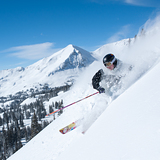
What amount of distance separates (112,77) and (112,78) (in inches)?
2.7

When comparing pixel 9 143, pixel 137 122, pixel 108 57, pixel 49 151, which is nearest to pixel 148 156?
pixel 137 122

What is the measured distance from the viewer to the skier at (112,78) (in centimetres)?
820

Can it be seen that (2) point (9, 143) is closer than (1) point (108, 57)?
No

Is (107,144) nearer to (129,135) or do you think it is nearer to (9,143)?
(129,135)

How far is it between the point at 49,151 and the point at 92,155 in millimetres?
6094

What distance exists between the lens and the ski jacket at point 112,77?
828 cm

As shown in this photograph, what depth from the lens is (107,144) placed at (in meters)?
2.56

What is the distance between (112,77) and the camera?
335 inches

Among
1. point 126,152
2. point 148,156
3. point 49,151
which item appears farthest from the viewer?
point 49,151

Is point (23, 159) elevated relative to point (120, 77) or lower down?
lower down

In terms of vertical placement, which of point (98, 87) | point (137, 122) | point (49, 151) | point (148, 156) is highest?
point (98, 87)

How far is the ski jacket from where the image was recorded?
828 cm

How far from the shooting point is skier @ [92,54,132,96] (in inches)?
323

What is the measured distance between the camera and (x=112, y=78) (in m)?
8.49
